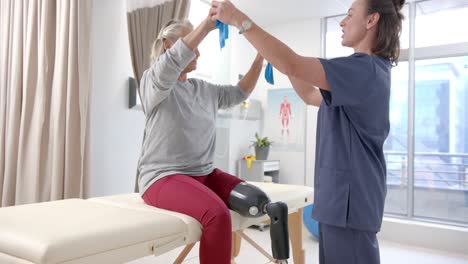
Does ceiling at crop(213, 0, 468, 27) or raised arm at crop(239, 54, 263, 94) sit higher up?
ceiling at crop(213, 0, 468, 27)

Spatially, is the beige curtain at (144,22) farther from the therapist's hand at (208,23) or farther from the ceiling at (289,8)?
the therapist's hand at (208,23)

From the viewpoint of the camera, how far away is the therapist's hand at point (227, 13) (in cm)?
118

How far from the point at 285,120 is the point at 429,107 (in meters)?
1.54

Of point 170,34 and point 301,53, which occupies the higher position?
point 301,53

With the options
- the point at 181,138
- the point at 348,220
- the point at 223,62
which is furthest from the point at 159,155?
the point at 223,62

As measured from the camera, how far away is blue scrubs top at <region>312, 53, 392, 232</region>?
1062 mm

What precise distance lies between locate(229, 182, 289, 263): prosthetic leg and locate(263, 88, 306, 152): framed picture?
9.55ft

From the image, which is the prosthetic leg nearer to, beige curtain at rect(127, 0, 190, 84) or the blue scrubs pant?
the blue scrubs pant

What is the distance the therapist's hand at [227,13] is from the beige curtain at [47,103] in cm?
140

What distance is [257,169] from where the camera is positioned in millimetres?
4109

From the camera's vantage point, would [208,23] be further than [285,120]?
No

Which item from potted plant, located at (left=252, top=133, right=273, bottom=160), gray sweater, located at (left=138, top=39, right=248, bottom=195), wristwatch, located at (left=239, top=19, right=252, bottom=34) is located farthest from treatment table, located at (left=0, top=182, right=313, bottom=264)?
potted plant, located at (left=252, top=133, right=273, bottom=160)

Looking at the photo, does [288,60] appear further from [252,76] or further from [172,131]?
[252,76]

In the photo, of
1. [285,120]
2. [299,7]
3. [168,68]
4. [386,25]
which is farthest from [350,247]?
[285,120]
